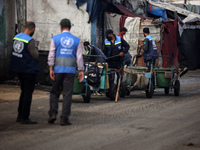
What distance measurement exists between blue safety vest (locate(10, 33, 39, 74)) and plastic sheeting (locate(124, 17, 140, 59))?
1476 centimetres

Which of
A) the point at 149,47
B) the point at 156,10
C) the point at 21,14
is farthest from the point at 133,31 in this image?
the point at 149,47

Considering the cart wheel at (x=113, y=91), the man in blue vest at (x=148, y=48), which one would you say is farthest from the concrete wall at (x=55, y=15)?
the cart wheel at (x=113, y=91)

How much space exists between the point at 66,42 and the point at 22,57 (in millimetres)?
853

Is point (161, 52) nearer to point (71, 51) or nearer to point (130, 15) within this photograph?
point (130, 15)

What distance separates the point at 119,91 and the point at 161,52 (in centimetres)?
1066

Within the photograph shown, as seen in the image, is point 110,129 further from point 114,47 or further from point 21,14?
point 21,14

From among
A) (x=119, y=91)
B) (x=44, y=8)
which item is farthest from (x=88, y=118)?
(x=44, y=8)

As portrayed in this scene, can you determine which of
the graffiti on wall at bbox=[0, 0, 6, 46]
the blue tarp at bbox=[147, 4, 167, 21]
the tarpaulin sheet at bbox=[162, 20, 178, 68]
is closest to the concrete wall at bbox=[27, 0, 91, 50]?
the tarpaulin sheet at bbox=[162, 20, 178, 68]

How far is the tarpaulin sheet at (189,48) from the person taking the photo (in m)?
24.8

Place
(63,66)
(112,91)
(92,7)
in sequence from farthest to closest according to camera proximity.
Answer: (92,7), (112,91), (63,66)

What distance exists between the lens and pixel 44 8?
20.9 metres

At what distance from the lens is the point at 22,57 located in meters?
7.56

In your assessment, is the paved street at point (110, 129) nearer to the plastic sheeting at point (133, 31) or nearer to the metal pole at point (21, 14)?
the metal pole at point (21, 14)

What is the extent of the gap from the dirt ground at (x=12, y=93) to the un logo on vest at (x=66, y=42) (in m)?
4.66
